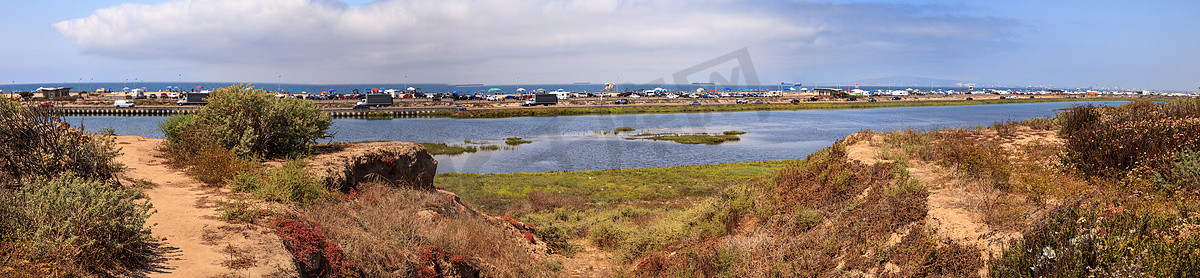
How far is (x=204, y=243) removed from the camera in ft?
24.9

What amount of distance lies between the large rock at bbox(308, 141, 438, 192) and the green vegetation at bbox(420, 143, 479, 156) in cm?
2877

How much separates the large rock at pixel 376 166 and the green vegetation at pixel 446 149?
28771mm

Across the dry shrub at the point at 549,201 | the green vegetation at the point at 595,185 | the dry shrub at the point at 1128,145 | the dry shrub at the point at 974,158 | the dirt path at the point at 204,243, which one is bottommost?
the green vegetation at the point at 595,185

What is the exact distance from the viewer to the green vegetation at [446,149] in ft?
148

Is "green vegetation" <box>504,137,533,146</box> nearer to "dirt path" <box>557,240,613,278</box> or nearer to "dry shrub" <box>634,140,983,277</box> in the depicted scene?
"dirt path" <box>557,240,613,278</box>

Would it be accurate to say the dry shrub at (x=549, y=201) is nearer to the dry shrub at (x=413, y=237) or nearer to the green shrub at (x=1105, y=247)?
the dry shrub at (x=413, y=237)

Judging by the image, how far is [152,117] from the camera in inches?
3265

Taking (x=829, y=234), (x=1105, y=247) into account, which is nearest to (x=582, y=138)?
(x=829, y=234)

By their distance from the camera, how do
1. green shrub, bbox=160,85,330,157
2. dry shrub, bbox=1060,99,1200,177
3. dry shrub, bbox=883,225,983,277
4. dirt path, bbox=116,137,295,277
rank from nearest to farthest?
dirt path, bbox=116,137,295,277, dry shrub, bbox=883,225,983,277, dry shrub, bbox=1060,99,1200,177, green shrub, bbox=160,85,330,157

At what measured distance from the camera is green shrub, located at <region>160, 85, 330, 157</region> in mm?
13547

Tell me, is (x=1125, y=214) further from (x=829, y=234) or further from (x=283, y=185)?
(x=283, y=185)

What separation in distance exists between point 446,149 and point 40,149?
3832 cm

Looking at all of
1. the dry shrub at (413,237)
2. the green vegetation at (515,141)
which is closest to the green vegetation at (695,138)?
the green vegetation at (515,141)

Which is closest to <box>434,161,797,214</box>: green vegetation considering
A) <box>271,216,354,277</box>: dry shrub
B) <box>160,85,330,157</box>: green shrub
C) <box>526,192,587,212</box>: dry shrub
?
<box>526,192,587,212</box>: dry shrub
